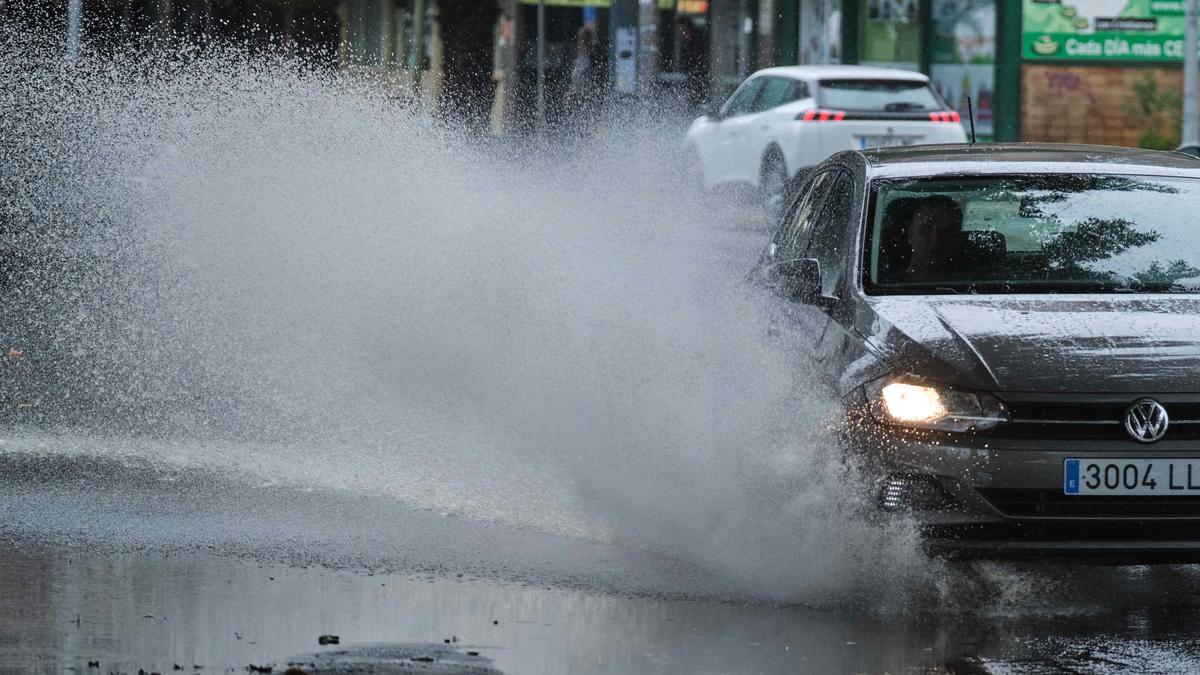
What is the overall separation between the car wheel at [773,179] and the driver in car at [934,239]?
50.8 feet

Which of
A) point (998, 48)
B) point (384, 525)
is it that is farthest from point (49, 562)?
point (998, 48)

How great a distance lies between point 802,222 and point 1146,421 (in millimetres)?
2530

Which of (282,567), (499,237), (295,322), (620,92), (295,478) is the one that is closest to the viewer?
(282,567)

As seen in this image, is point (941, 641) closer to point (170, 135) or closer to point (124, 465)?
point (124, 465)

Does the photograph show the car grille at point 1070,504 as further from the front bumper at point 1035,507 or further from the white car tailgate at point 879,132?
the white car tailgate at point 879,132

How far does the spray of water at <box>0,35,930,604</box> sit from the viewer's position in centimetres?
679

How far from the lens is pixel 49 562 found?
6637mm

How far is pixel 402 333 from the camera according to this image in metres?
9.63

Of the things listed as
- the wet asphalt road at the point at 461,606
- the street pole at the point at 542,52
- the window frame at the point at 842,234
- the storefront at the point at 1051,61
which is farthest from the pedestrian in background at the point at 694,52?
the wet asphalt road at the point at 461,606

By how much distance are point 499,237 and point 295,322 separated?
4.32 ft

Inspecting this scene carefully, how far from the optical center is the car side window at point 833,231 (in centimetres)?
736

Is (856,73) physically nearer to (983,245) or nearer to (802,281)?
(983,245)

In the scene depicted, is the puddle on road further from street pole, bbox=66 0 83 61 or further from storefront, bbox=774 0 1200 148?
storefront, bbox=774 0 1200 148

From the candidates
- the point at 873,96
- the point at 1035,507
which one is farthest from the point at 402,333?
the point at 873,96
